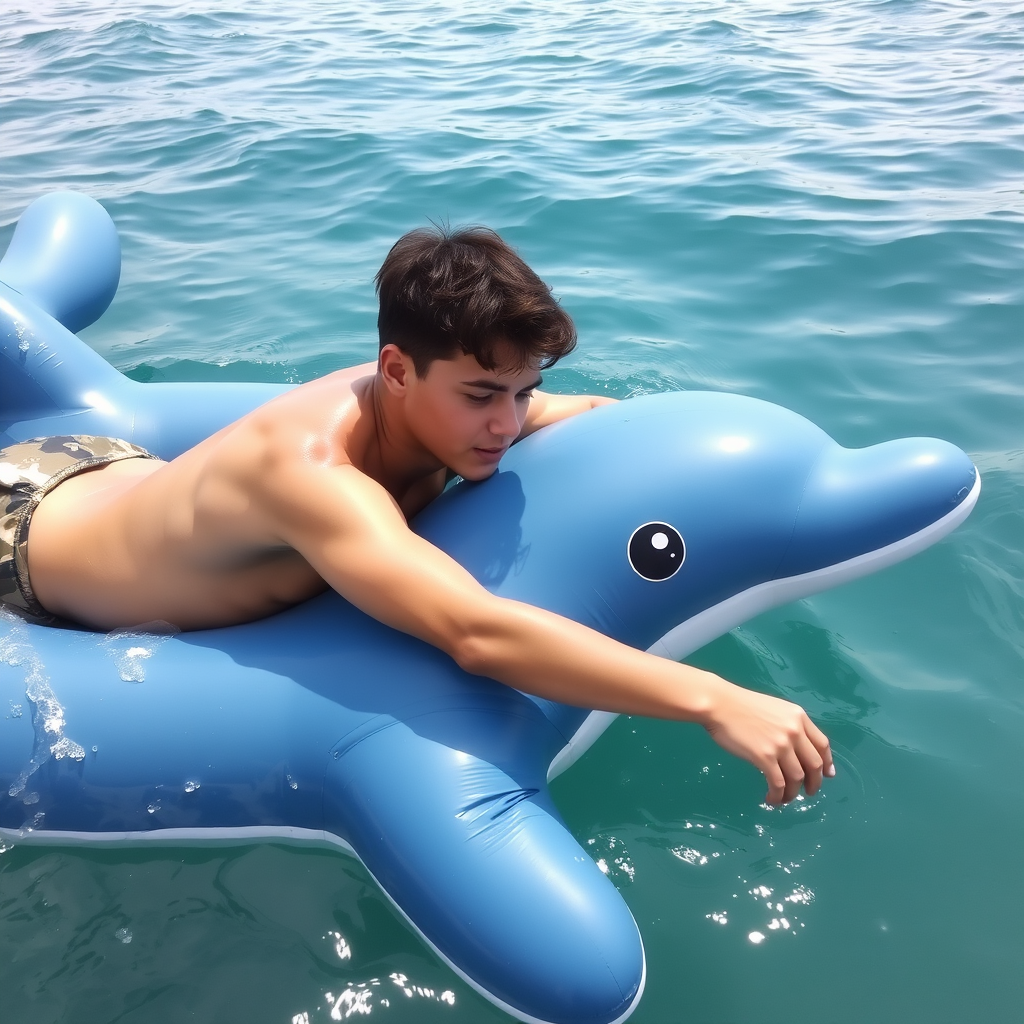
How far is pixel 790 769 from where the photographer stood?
173 centimetres

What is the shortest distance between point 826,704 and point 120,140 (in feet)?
21.8

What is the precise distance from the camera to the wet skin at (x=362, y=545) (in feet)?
5.87

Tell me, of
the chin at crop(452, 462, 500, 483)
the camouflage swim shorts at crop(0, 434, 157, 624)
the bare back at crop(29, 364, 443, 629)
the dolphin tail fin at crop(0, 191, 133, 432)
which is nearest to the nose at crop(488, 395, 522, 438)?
the chin at crop(452, 462, 500, 483)

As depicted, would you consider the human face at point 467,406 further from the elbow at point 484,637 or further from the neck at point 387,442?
the elbow at point 484,637

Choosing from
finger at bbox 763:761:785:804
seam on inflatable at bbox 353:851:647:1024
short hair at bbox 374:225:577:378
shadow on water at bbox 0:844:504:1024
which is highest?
short hair at bbox 374:225:577:378

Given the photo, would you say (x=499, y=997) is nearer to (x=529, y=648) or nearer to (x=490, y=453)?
(x=529, y=648)

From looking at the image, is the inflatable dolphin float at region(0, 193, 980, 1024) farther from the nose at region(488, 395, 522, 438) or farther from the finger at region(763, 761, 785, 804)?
the finger at region(763, 761, 785, 804)

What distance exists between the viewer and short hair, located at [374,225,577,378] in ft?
6.37

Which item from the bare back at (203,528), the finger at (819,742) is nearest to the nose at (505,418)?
the bare back at (203,528)

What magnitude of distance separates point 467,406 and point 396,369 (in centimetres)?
18

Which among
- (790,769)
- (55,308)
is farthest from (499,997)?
(55,308)

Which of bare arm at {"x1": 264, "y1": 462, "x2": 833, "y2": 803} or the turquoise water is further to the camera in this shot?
the turquoise water

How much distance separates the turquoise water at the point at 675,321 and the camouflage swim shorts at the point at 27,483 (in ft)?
2.03

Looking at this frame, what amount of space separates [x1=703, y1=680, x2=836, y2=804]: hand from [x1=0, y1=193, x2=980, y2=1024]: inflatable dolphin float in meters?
0.35
